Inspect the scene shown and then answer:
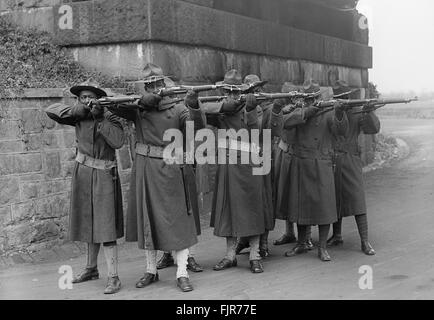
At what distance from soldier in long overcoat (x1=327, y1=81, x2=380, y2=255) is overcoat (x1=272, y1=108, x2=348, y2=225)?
0.32 meters

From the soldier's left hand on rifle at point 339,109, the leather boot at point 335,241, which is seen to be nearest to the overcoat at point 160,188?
the soldier's left hand on rifle at point 339,109

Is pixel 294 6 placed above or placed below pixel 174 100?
above

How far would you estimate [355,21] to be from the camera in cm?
1619

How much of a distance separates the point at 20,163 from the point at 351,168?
13.1 ft

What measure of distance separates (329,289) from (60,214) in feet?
11.7

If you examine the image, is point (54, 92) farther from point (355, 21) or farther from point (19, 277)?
point (355, 21)

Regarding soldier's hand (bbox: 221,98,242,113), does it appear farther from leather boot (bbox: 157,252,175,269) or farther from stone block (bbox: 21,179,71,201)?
stone block (bbox: 21,179,71,201)

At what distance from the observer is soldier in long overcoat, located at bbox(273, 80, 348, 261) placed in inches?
285

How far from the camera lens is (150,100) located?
581 centimetres

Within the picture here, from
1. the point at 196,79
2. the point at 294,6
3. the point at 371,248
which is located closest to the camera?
the point at 371,248

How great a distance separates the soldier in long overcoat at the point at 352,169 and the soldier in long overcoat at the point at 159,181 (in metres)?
2.35

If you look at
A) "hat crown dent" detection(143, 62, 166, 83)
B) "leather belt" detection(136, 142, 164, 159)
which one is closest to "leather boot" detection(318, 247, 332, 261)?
"leather belt" detection(136, 142, 164, 159)

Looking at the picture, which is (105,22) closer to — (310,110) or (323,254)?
(310,110)
